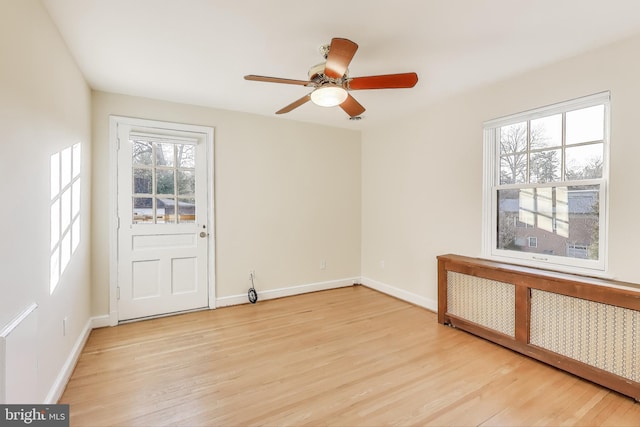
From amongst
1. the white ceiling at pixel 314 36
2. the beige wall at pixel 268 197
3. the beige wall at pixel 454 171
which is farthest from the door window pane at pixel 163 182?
the beige wall at pixel 454 171

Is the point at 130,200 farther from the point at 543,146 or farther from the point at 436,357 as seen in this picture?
the point at 543,146

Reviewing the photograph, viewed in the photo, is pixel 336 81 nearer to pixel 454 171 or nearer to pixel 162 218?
pixel 454 171

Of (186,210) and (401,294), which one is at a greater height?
(186,210)

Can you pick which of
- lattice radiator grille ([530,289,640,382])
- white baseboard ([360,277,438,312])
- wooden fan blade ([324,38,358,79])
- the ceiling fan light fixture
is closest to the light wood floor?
lattice radiator grille ([530,289,640,382])

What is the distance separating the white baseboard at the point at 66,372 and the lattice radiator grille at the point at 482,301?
333 cm

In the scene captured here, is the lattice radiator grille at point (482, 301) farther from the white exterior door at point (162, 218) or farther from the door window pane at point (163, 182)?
the door window pane at point (163, 182)

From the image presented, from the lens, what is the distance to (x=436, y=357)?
2588mm

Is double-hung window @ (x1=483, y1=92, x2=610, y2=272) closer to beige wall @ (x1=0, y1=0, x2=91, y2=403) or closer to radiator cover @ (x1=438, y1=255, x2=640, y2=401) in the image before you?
radiator cover @ (x1=438, y1=255, x2=640, y2=401)

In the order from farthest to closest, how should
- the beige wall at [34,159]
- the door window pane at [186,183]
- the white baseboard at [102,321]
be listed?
the door window pane at [186,183] < the white baseboard at [102,321] < the beige wall at [34,159]

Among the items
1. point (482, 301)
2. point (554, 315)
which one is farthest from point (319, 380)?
point (554, 315)

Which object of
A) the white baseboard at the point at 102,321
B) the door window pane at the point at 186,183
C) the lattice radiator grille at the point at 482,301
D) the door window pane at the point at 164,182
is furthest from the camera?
the door window pane at the point at 186,183

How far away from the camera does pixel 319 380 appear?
225 centimetres

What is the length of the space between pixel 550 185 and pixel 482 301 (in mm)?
1219

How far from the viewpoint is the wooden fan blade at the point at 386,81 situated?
6.85 feet
